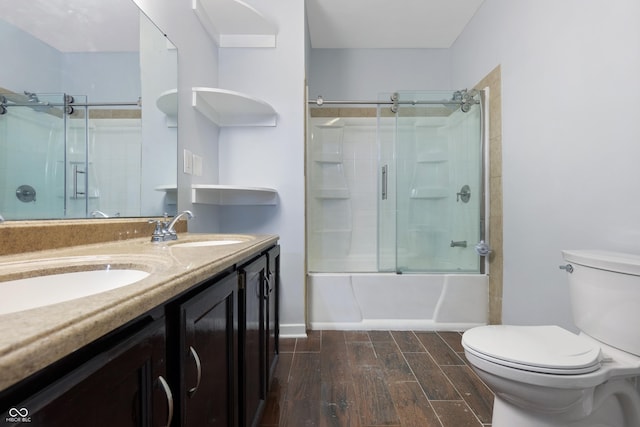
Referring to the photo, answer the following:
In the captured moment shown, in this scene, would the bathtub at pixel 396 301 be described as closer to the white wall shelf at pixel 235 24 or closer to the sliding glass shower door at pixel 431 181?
the sliding glass shower door at pixel 431 181

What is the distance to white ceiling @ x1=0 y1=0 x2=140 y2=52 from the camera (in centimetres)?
81

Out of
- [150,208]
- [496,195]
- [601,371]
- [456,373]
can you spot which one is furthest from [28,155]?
[496,195]

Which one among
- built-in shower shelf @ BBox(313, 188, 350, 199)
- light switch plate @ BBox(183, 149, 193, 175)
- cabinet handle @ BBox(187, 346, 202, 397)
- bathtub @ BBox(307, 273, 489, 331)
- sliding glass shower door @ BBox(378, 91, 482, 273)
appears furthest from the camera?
built-in shower shelf @ BBox(313, 188, 350, 199)

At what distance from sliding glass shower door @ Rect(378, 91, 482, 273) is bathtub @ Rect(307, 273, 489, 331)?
0.17 meters

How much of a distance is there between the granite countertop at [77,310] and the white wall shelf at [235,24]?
173 centimetres

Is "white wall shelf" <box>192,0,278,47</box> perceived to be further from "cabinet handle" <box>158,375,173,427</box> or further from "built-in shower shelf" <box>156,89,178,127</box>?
"cabinet handle" <box>158,375,173,427</box>

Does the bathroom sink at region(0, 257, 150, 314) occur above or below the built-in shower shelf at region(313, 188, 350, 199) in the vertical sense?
below

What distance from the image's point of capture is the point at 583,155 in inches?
55.8

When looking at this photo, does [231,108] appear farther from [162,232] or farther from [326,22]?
[326,22]

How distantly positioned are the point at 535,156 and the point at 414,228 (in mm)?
996

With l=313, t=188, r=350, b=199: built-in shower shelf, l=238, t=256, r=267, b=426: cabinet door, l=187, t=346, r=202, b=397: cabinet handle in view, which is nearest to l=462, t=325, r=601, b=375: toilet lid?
l=238, t=256, r=267, b=426: cabinet door

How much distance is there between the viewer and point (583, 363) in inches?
37.8

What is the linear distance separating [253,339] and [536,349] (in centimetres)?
101

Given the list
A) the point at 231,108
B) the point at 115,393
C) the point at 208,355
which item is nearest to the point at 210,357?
the point at 208,355
